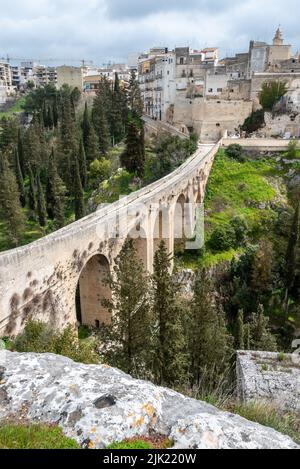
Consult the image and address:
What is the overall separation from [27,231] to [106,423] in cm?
3400

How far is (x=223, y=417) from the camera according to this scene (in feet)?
16.9

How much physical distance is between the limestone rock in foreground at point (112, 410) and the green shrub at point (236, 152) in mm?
39398

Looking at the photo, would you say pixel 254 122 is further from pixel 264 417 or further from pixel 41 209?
pixel 264 417

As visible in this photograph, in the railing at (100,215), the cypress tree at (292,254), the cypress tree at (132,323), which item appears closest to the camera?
the cypress tree at (132,323)

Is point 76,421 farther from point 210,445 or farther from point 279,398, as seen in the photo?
point 279,398

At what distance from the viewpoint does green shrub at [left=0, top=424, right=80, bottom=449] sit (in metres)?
4.31

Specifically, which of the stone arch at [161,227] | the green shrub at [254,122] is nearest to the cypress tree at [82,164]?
the stone arch at [161,227]

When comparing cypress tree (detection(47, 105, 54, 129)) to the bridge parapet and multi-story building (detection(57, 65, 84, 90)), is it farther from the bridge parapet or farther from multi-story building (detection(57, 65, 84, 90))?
the bridge parapet

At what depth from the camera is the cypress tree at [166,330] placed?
1123 cm

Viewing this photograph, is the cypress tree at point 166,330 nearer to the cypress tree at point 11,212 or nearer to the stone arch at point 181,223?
the stone arch at point 181,223

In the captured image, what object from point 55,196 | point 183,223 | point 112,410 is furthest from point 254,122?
point 112,410

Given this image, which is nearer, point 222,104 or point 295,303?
point 295,303

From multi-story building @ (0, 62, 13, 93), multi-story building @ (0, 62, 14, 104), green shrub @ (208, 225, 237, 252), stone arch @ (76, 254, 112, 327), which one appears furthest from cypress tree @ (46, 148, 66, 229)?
multi-story building @ (0, 62, 13, 93)

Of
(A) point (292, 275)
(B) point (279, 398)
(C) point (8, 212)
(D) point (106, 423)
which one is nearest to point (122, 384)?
(D) point (106, 423)
